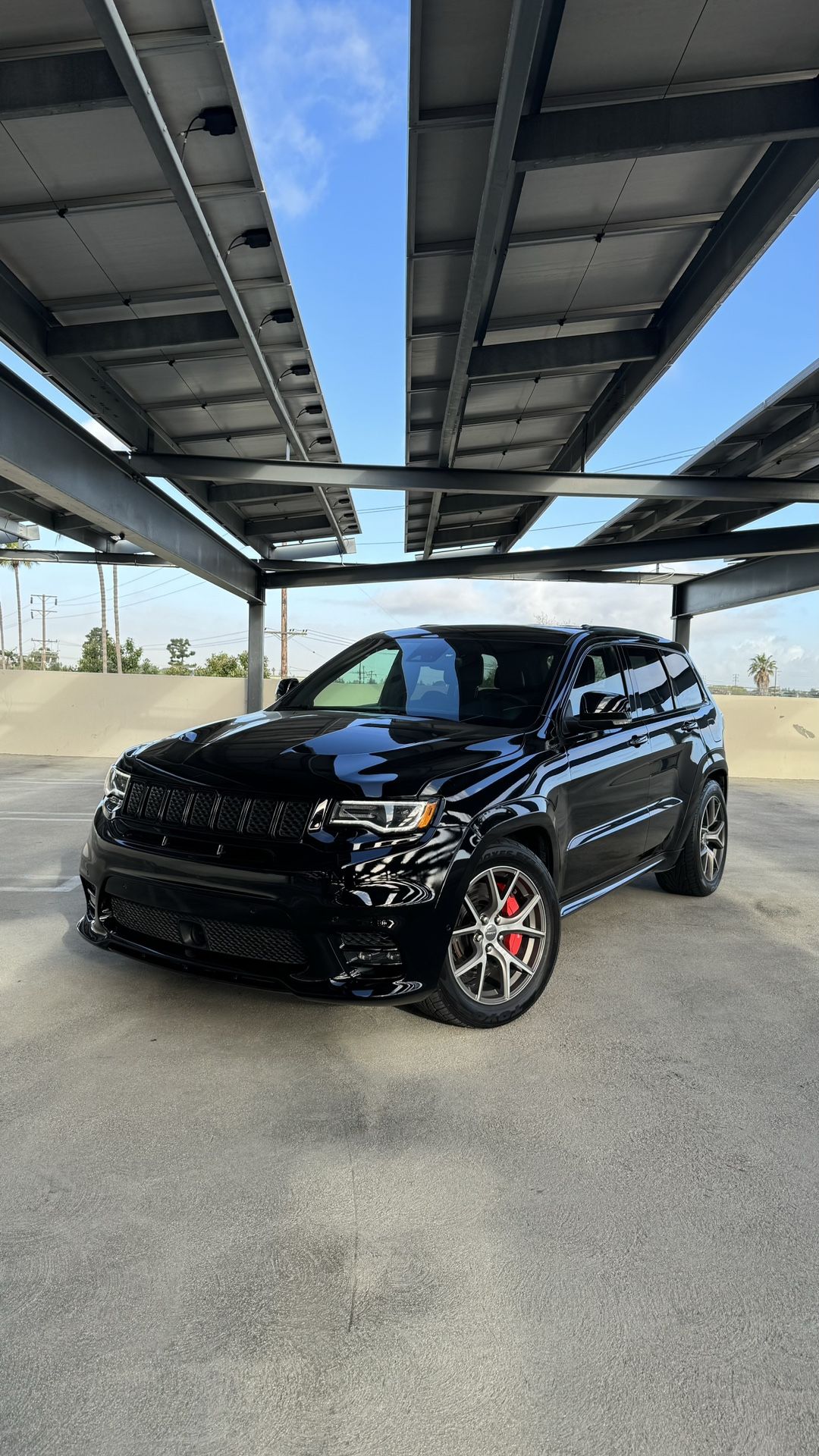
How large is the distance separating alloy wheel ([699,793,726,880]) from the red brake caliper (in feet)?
8.05

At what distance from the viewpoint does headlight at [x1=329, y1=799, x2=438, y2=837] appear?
3.08 metres

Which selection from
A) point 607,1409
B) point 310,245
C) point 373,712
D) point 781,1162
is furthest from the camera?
point 310,245

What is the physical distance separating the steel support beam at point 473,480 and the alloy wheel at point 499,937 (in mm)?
6165

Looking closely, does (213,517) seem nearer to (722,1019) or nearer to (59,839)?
(59,839)

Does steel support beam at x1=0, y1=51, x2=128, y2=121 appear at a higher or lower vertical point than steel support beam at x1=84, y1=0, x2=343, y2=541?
higher

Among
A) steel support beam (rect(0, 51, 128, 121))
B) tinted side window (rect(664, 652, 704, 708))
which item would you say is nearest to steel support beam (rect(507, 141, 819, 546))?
tinted side window (rect(664, 652, 704, 708))

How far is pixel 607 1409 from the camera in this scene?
1675 millimetres

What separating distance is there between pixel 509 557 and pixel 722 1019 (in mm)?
11172

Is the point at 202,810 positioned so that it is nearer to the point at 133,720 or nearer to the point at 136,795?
the point at 136,795

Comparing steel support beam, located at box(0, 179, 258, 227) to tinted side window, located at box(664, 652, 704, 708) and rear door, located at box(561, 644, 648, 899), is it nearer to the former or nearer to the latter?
rear door, located at box(561, 644, 648, 899)

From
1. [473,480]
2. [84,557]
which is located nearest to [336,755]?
[473,480]

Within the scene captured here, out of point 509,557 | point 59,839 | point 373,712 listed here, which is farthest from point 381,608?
point 373,712

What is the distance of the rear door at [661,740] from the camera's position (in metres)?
4.91

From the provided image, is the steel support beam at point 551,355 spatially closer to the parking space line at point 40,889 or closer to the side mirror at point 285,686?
the side mirror at point 285,686
